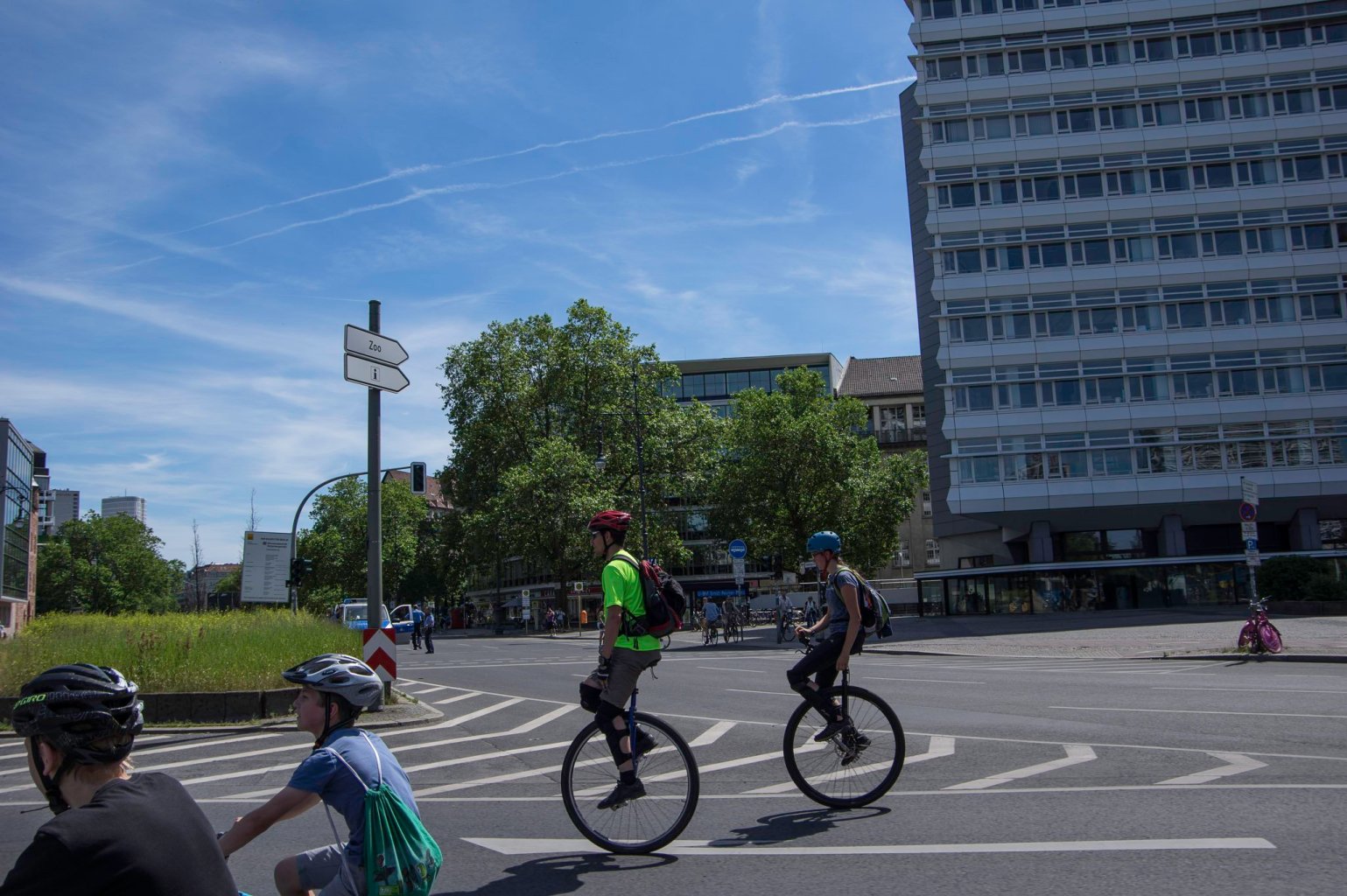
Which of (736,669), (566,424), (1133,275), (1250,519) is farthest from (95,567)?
(1250,519)

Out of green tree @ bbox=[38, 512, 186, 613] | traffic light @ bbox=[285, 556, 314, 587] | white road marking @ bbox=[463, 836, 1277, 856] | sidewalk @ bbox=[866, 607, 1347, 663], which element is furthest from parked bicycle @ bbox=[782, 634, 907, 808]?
green tree @ bbox=[38, 512, 186, 613]

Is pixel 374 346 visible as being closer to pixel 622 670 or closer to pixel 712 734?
pixel 712 734

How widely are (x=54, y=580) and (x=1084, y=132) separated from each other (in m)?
106

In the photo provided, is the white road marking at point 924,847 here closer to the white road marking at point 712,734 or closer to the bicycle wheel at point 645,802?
the bicycle wheel at point 645,802

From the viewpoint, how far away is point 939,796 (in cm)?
755

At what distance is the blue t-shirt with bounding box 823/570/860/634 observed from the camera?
7.21 m

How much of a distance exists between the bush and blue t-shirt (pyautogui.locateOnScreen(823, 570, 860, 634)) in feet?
115

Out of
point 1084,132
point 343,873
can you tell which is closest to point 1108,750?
point 343,873

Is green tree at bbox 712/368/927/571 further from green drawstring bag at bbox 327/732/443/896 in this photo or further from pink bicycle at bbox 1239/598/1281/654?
green drawstring bag at bbox 327/732/443/896

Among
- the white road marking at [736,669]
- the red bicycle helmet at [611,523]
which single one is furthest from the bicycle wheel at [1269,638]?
the red bicycle helmet at [611,523]

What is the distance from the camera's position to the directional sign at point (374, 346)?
43.8 ft

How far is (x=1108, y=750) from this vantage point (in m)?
9.31

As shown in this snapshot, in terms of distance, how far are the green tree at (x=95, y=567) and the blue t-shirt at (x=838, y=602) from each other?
115782 millimetres

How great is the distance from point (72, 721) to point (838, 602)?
5.28 metres
